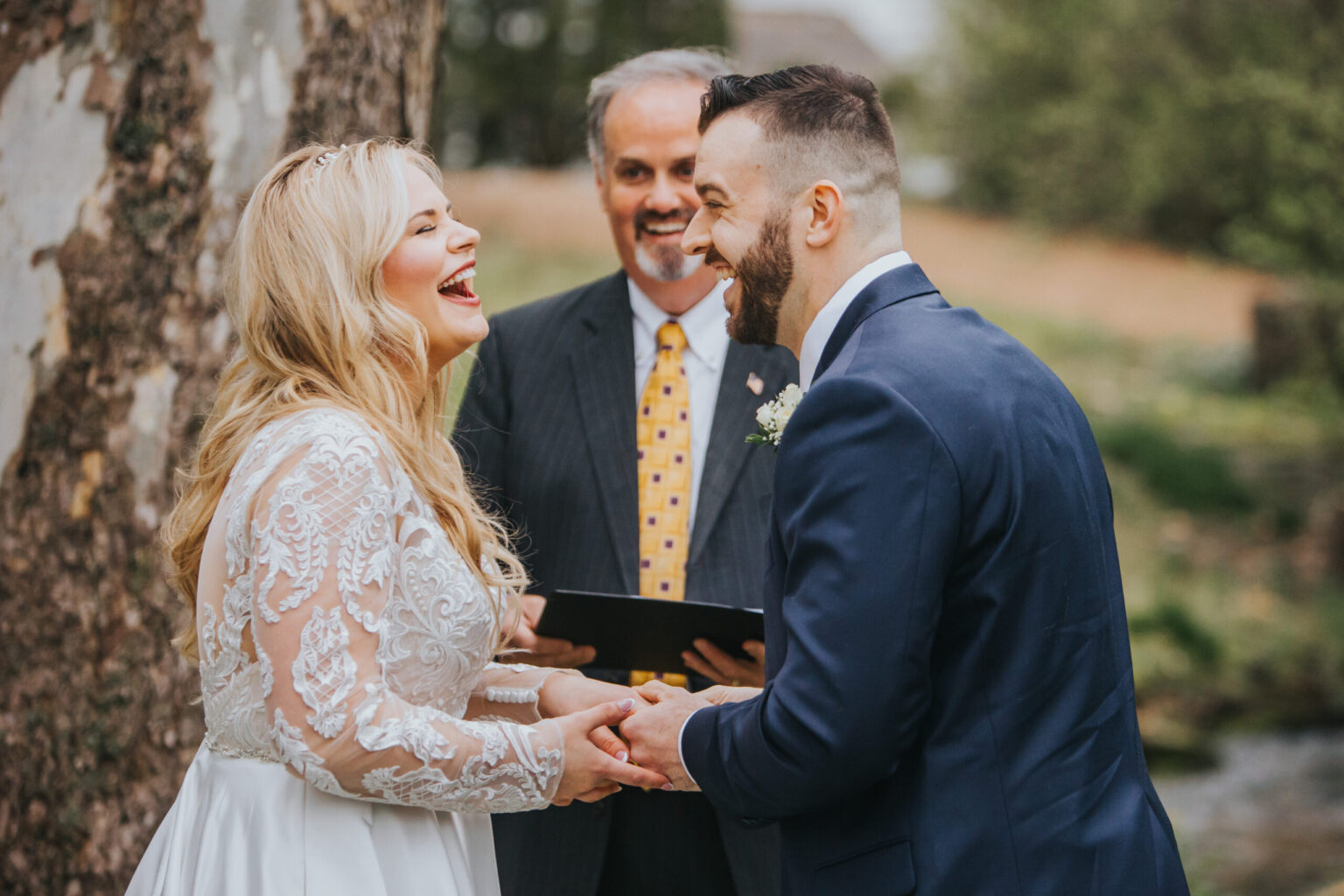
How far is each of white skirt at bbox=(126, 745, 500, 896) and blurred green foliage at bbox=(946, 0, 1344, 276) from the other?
10442mm

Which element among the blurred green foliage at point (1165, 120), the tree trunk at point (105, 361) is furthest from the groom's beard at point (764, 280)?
the blurred green foliage at point (1165, 120)

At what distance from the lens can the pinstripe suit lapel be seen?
2969 millimetres

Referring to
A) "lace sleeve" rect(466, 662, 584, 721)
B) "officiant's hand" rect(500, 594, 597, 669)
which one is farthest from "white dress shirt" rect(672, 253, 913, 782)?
"officiant's hand" rect(500, 594, 597, 669)

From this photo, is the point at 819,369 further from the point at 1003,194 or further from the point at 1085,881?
the point at 1003,194

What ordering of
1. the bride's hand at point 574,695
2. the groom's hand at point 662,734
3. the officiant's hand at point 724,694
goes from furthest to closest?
1. the bride's hand at point 574,695
2. the officiant's hand at point 724,694
3. the groom's hand at point 662,734

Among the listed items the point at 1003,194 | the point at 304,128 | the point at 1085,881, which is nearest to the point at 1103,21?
the point at 1003,194

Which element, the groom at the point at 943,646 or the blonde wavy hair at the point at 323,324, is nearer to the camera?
the groom at the point at 943,646

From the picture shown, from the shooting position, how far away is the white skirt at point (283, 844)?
2.09 metres

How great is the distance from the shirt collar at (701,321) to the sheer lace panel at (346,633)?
43.3 inches

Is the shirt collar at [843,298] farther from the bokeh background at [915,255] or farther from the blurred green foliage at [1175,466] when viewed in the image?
the blurred green foliage at [1175,466]

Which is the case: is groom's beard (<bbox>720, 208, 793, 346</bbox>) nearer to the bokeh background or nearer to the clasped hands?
the clasped hands

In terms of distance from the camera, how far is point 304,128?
10.7ft

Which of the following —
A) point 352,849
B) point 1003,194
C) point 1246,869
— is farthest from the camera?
point 1003,194

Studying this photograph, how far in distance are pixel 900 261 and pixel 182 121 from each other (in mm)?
1919
